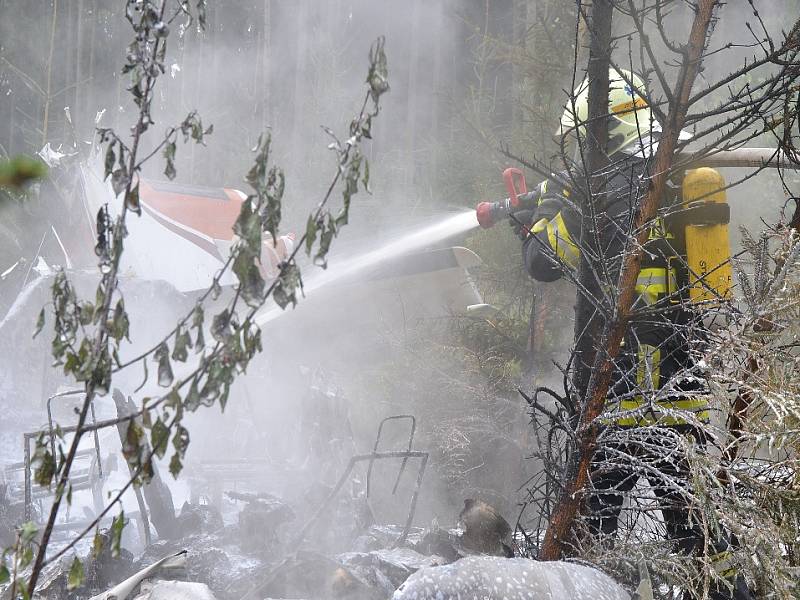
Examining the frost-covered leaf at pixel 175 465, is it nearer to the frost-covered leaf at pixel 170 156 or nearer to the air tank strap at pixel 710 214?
the frost-covered leaf at pixel 170 156

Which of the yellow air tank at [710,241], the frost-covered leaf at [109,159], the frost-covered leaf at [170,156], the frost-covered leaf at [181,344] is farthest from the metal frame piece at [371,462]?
the frost-covered leaf at [109,159]

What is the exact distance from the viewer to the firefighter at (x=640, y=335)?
239 cm

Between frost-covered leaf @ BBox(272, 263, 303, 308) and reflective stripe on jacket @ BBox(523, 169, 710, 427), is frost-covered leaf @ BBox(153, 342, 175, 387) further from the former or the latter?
reflective stripe on jacket @ BBox(523, 169, 710, 427)

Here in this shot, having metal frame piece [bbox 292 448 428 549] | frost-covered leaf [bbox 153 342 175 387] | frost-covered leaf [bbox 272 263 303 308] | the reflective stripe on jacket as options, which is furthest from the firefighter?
metal frame piece [bbox 292 448 428 549]

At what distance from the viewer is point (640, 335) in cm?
315

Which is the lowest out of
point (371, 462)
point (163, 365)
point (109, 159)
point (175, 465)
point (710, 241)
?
point (371, 462)

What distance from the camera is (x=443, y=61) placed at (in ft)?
40.5

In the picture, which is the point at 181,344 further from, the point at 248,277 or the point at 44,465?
the point at 44,465

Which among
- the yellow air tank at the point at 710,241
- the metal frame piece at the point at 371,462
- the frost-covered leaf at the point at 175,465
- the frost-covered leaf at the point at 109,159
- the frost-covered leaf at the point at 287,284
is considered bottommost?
the metal frame piece at the point at 371,462

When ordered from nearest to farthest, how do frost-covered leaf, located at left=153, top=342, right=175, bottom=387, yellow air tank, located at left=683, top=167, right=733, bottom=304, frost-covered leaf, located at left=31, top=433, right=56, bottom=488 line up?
1. frost-covered leaf, located at left=31, top=433, right=56, bottom=488
2. frost-covered leaf, located at left=153, top=342, right=175, bottom=387
3. yellow air tank, located at left=683, top=167, right=733, bottom=304

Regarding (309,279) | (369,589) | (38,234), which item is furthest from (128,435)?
(38,234)

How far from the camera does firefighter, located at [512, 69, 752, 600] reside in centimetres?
239

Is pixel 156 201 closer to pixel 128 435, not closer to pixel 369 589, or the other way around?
pixel 369 589

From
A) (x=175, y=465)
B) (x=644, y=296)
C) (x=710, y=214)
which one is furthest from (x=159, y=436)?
(x=710, y=214)
